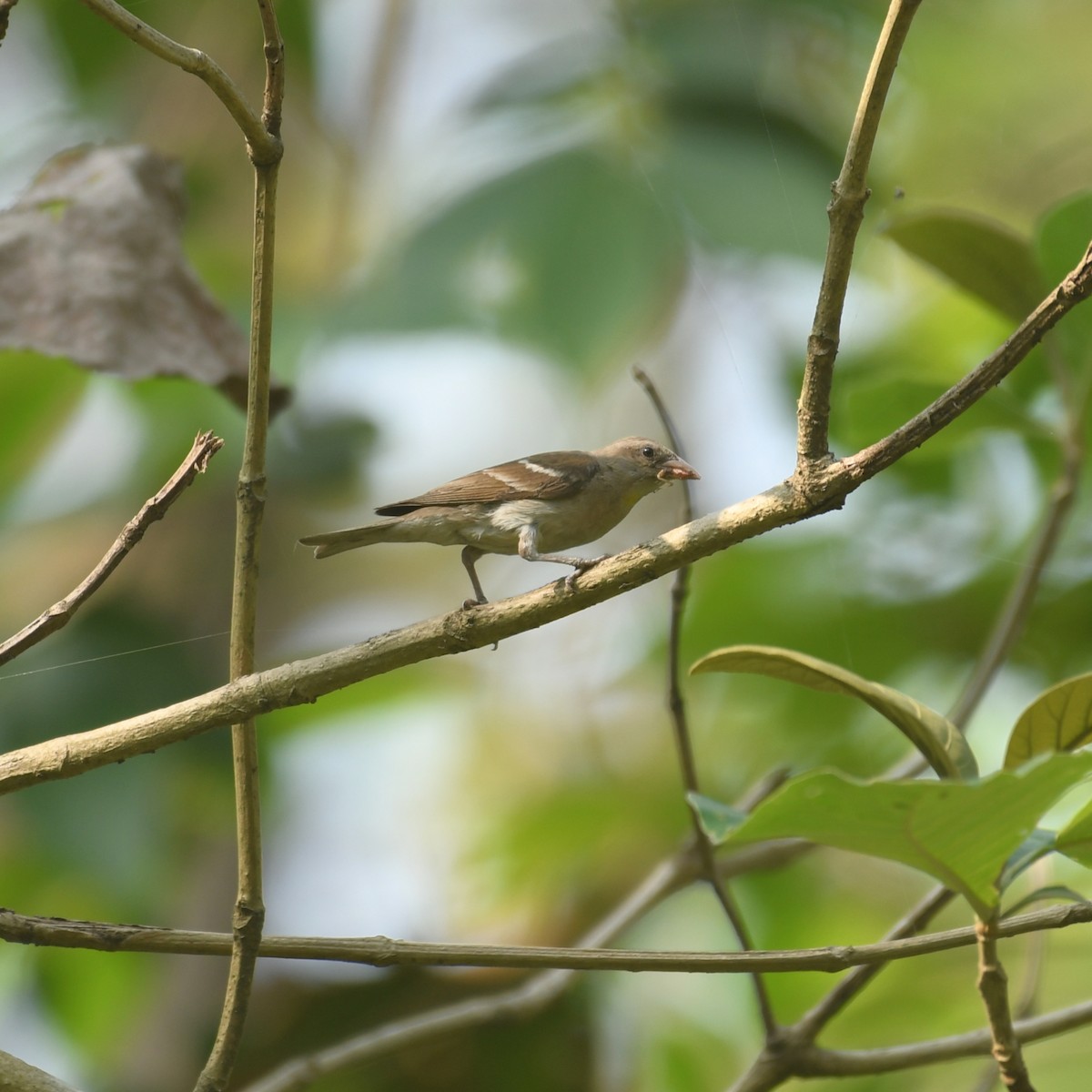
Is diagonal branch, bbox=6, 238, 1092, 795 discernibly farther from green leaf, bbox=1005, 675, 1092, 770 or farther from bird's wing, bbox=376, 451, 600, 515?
bird's wing, bbox=376, 451, 600, 515

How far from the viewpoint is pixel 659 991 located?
4.22m

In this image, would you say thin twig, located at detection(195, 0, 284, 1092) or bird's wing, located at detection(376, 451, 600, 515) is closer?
thin twig, located at detection(195, 0, 284, 1092)

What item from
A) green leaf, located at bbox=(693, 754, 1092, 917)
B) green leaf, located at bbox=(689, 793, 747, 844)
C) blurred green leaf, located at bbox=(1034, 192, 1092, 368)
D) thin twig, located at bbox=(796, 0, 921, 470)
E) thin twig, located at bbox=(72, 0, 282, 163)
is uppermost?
blurred green leaf, located at bbox=(1034, 192, 1092, 368)

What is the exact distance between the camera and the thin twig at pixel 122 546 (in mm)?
1678

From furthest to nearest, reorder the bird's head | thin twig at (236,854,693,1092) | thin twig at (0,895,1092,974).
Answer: the bird's head < thin twig at (236,854,693,1092) < thin twig at (0,895,1092,974)

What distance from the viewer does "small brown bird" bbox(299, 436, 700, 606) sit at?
10.3 feet

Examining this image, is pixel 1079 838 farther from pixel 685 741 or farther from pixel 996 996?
pixel 685 741

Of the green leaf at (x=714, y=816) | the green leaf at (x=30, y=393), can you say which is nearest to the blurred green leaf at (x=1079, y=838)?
the green leaf at (x=714, y=816)

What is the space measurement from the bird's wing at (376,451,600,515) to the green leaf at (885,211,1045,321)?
106cm

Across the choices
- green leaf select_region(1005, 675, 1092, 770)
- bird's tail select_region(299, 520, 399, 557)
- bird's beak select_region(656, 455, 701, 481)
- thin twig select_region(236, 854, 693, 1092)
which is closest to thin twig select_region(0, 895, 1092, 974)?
green leaf select_region(1005, 675, 1092, 770)

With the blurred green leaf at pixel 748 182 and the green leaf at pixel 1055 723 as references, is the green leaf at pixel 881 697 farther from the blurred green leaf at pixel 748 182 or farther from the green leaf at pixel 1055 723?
the blurred green leaf at pixel 748 182

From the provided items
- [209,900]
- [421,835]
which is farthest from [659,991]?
[209,900]

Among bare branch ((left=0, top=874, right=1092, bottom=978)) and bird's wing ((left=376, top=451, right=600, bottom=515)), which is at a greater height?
bird's wing ((left=376, top=451, right=600, bottom=515))

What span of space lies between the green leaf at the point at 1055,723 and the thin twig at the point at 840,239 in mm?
565
